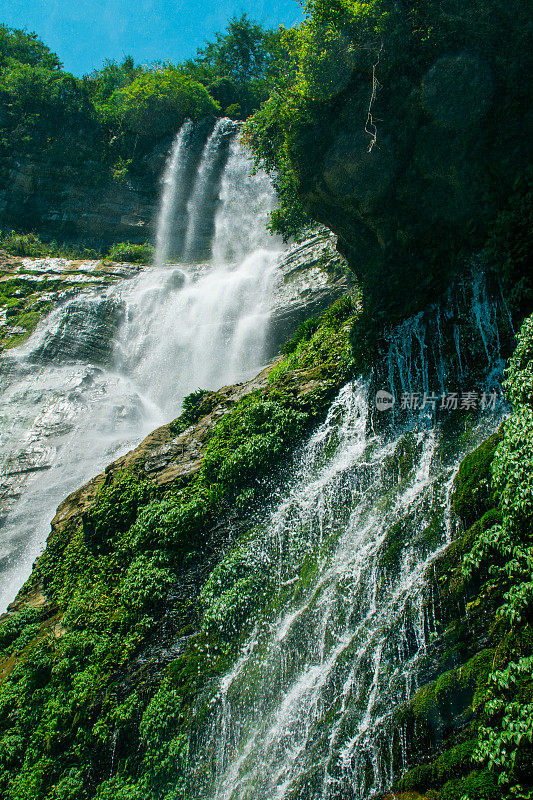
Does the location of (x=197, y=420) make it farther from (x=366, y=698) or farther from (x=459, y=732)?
(x=459, y=732)

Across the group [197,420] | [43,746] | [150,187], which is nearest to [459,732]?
[43,746]

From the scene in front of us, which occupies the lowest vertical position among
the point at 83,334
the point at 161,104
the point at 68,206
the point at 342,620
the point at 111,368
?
the point at 342,620

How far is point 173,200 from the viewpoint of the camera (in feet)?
99.3

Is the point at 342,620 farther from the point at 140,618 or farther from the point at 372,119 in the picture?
the point at 372,119

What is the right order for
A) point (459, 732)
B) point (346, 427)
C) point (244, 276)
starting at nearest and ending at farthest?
point (459, 732) < point (346, 427) < point (244, 276)

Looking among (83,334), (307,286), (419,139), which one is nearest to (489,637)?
(419,139)

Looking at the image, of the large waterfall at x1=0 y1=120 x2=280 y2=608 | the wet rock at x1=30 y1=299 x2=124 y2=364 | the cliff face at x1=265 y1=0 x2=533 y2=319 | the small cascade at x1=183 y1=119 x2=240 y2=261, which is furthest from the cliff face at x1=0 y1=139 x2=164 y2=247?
the cliff face at x1=265 y1=0 x2=533 y2=319

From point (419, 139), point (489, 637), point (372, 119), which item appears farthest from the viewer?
point (372, 119)

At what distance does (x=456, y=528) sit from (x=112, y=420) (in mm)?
13685

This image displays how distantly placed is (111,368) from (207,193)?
48.1 ft

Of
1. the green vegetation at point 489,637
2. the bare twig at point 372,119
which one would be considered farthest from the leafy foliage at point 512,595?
the bare twig at point 372,119

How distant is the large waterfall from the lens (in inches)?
638

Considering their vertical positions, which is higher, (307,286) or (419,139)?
(419,139)

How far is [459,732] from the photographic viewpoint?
17.0 ft
